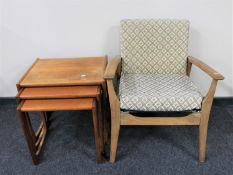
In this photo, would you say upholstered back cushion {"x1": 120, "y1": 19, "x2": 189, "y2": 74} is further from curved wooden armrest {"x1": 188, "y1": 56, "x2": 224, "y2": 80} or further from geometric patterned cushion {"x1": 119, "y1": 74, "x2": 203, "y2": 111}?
geometric patterned cushion {"x1": 119, "y1": 74, "x2": 203, "y2": 111}

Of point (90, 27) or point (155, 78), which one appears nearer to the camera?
point (155, 78)

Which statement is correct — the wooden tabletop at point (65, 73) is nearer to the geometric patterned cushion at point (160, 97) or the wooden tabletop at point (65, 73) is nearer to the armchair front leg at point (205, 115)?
the geometric patterned cushion at point (160, 97)

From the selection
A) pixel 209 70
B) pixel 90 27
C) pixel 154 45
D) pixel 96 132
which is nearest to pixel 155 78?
pixel 154 45

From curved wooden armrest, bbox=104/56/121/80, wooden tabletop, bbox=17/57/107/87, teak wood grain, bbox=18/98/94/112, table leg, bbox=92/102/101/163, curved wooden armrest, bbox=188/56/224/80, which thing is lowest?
table leg, bbox=92/102/101/163

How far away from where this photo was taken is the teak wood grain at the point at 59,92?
1397mm

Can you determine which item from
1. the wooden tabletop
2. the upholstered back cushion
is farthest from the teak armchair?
the wooden tabletop

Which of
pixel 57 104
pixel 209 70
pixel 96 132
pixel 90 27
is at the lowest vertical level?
pixel 96 132

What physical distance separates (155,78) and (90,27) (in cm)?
64

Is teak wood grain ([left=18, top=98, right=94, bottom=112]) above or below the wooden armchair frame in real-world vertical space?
above

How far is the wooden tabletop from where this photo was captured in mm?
1454

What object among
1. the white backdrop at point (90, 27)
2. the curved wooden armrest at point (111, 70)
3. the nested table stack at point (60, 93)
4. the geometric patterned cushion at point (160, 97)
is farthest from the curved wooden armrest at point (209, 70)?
the nested table stack at point (60, 93)

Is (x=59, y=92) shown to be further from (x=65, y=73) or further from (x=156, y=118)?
(x=156, y=118)

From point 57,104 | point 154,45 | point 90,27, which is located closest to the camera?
point 57,104

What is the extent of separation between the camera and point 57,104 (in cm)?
139
